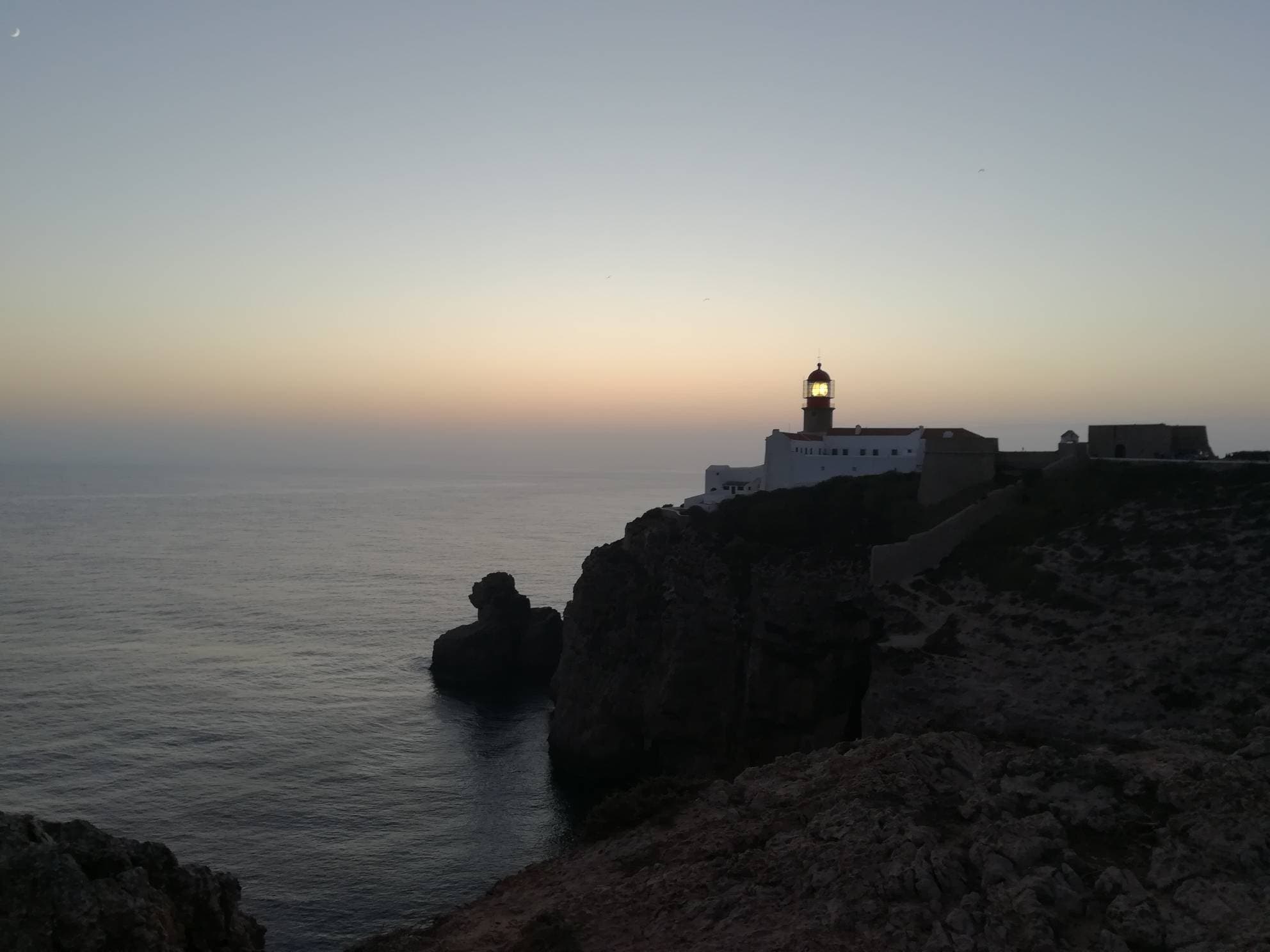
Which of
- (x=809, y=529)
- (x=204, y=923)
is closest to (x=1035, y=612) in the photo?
(x=809, y=529)

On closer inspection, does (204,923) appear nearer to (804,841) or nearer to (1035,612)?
(804,841)

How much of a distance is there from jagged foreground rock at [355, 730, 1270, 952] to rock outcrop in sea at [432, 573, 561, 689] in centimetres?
3173

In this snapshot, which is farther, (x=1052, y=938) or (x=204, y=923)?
(x=204, y=923)

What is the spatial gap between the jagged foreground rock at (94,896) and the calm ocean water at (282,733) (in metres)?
10.6

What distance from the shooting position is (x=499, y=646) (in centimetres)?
5397

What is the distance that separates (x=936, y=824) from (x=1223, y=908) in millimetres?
4601

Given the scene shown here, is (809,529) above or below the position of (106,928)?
above

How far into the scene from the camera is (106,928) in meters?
12.7

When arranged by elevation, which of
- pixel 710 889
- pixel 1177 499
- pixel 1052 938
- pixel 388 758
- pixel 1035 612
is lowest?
pixel 388 758

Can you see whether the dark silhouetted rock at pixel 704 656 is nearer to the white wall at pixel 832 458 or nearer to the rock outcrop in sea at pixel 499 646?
the rock outcrop in sea at pixel 499 646

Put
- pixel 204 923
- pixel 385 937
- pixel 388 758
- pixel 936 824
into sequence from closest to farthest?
1. pixel 204 923
2. pixel 936 824
3. pixel 385 937
4. pixel 388 758

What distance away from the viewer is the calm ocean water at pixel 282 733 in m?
28.6

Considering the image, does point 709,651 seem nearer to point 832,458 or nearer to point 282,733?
point 832,458

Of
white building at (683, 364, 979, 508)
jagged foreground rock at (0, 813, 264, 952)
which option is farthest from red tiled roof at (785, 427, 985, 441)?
jagged foreground rock at (0, 813, 264, 952)
